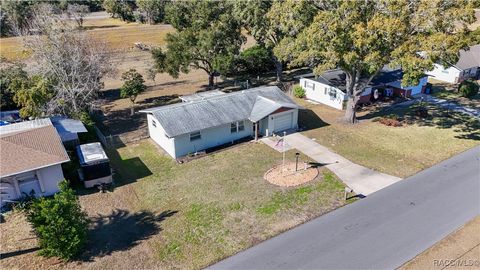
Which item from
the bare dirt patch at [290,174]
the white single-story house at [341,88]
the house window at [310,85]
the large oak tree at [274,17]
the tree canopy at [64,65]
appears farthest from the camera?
the house window at [310,85]

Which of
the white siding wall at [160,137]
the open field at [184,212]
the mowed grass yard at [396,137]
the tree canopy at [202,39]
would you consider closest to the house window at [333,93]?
the mowed grass yard at [396,137]

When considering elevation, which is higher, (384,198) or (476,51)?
(476,51)

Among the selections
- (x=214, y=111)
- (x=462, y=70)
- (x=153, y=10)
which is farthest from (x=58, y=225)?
(x=153, y=10)

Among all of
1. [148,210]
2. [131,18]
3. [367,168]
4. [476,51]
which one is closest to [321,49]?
[367,168]

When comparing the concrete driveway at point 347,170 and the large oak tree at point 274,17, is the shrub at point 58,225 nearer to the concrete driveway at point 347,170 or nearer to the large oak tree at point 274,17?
the concrete driveway at point 347,170

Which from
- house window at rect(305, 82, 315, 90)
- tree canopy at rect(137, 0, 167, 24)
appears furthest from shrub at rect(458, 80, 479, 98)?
tree canopy at rect(137, 0, 167, 24)

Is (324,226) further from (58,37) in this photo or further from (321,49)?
(58,37)
